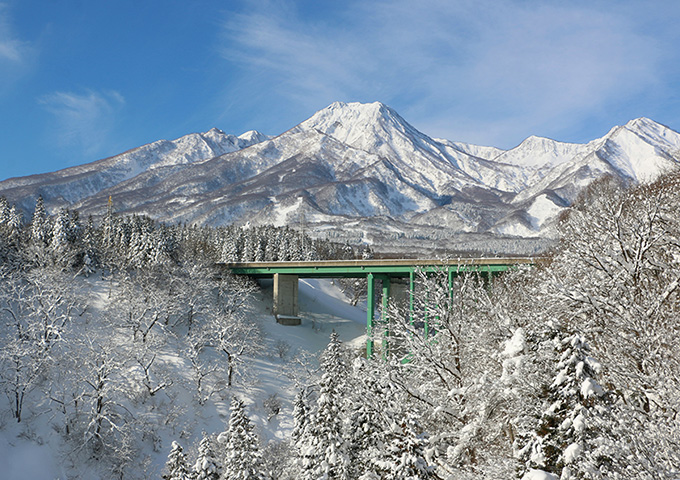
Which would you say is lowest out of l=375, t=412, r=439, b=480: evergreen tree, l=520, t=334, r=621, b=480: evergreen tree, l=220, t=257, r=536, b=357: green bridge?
l=375, t=412, r=439, b=480: evergreen tree

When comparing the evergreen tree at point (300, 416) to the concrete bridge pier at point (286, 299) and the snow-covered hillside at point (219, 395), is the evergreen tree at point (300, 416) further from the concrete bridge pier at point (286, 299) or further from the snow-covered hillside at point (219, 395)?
the concrete bridge pier at point (286, 299)

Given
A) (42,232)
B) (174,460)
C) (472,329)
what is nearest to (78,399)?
(174,460)

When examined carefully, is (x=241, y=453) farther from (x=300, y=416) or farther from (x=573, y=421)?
(x=573, y=421)

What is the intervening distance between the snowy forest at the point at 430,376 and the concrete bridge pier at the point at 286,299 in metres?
9.92

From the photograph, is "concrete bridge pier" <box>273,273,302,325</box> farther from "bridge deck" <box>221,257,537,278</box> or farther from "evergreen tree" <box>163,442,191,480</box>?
"evergreen tree" <box>163,442,191,480</box>

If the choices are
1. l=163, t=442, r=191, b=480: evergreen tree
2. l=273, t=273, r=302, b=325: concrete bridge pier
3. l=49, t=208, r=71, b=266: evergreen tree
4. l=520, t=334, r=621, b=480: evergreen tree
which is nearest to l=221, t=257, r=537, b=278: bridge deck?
l=273, t=273, r=302, b=325: concrete bridge pier

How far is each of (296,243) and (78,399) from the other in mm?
64080

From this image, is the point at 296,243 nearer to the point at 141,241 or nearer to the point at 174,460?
the point at 141,241

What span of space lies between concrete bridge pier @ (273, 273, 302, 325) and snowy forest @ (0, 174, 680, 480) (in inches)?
391

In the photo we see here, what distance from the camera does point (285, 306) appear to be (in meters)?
70.5

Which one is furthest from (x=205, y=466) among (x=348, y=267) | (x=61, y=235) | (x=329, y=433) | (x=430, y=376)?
(x=61, y=235)

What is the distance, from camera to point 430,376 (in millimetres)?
20500

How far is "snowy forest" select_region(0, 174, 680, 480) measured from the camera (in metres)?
11.2

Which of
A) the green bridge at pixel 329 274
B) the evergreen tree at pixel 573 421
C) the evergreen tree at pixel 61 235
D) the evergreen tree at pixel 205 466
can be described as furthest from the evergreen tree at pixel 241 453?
the evergreen tree at pixel 61 235
